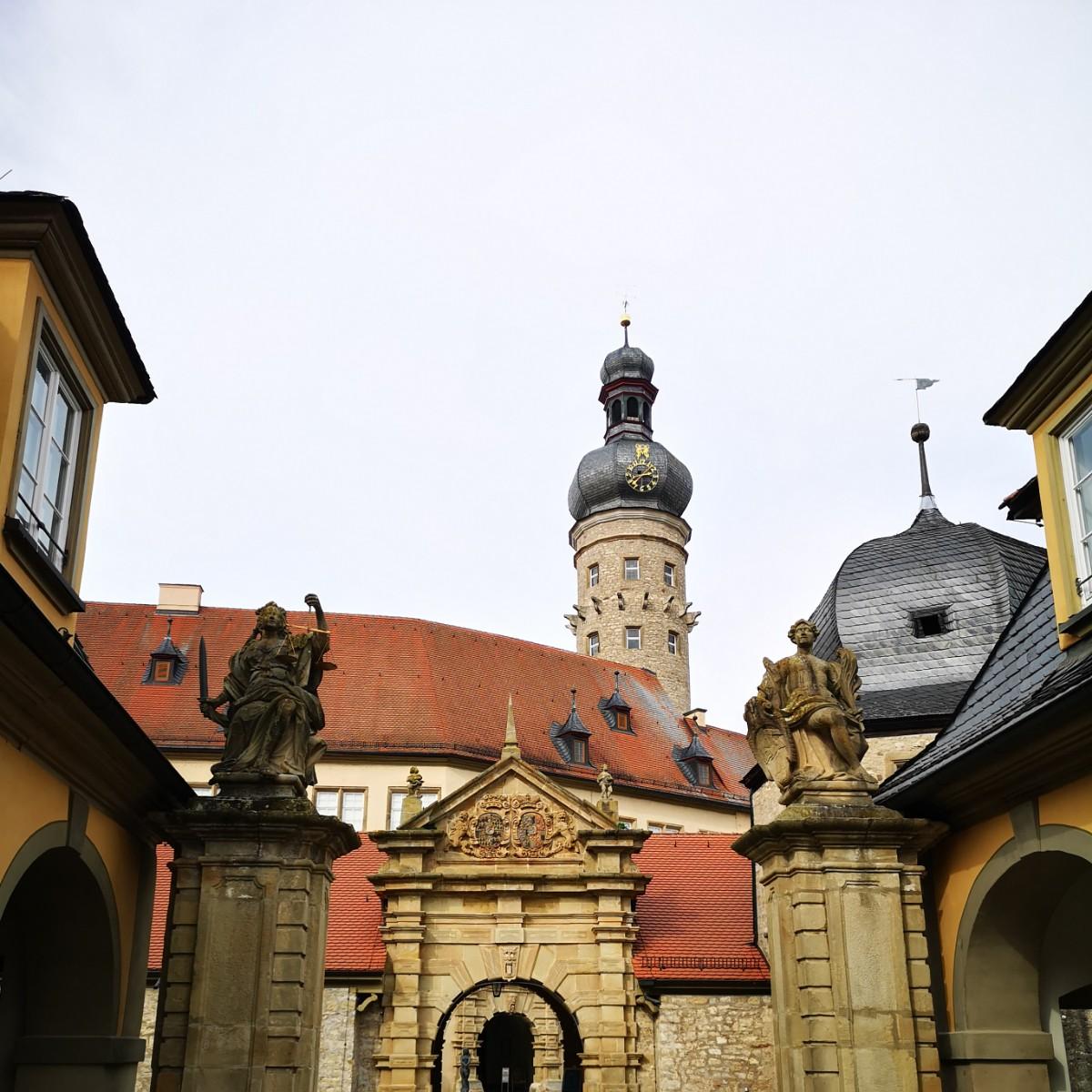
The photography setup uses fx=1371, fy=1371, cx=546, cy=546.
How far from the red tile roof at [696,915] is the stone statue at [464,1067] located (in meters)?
9.89

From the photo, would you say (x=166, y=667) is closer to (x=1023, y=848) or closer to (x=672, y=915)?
(x=672, y=915)

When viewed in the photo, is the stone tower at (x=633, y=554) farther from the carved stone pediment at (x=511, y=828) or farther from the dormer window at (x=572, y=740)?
the carved stone pediment at (x=511, y=828)

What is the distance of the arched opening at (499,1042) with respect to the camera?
28484 millimetres

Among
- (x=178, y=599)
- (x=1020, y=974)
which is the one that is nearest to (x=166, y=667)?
(x=178, y=599)

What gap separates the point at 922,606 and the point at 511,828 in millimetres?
6573

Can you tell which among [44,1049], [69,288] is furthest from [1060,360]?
[44,1049]

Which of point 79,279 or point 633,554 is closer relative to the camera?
point 79,279

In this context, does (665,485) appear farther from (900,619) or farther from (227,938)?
(227,938)

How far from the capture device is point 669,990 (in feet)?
Result: 61.6

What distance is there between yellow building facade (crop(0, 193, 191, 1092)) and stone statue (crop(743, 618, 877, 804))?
4529 millimetres

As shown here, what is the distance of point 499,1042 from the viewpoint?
1325 inches

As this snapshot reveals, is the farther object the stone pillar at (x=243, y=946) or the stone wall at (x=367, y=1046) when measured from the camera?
the stone wall at (x=367, y=1046)

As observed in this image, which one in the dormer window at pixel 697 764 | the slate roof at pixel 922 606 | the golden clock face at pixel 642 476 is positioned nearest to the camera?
the slate roof at pixel 922 606

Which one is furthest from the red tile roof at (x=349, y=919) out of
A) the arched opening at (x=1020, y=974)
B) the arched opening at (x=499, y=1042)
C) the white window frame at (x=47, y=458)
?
the arched opening at (x=1020, y=974)
